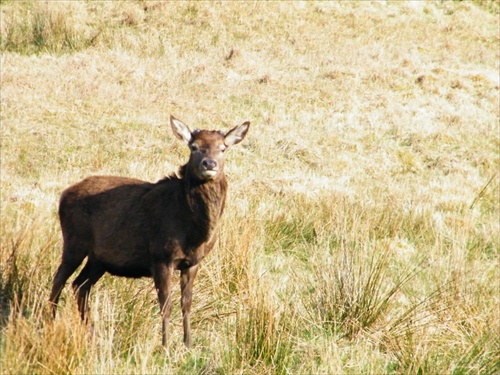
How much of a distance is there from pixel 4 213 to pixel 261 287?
13.6 feet

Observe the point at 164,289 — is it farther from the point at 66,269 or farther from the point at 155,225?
Result: the point at 66,269

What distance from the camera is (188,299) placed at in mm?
5645

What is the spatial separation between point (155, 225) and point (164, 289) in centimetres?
52

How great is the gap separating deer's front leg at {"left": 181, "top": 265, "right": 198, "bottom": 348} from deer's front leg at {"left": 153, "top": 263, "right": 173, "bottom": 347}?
0.71ft

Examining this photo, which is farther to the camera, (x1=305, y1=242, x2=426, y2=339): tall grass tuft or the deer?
(x1=305, y1=242, x2=426, y2=339): tall grass tuft

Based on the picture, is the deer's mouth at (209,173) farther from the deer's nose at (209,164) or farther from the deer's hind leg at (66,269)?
the deer's hind leg at (66,269)

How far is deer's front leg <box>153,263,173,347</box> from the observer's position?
5.34m

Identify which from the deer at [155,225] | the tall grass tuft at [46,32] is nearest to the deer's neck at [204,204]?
the deer at [155,225]

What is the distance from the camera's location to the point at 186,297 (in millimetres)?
5648

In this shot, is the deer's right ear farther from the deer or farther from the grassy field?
the grassy field

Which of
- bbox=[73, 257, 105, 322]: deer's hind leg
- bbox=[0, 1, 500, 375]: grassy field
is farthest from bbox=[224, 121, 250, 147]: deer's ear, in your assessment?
bbox=[73, 257, 105, 322]: deer's hind leg

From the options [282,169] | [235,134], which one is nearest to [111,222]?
[235,134]

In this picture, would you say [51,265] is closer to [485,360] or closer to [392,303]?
[392,303]

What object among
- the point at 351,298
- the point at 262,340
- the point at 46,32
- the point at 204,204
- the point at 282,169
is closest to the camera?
the point at 262,340
